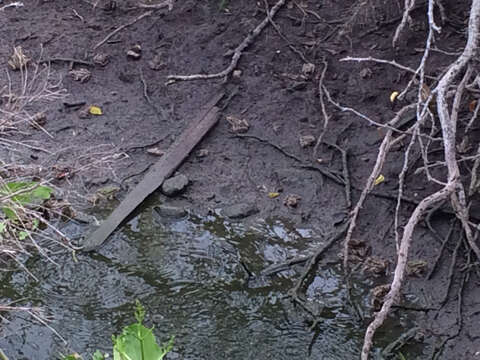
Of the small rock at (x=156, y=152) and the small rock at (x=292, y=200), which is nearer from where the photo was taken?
the small rock at (x=292, y=200)

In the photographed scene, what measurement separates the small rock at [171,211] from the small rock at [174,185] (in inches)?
4.4

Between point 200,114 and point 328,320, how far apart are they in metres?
1.92

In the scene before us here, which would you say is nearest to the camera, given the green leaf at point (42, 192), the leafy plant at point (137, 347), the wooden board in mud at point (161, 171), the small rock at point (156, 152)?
the leafy plant at point (137, 347)

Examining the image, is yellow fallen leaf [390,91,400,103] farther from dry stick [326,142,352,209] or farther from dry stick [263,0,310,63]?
dry stick [263,0,310,63]

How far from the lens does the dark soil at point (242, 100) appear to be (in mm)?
4723

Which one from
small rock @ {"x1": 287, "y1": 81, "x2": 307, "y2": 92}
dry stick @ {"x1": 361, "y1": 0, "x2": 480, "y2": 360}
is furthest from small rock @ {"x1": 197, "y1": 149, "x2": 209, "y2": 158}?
dry stick @ {"x1": 361, "y1": 0, "x2": 480, "y2": 360}

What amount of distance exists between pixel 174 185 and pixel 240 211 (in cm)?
45

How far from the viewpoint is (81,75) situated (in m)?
5.63

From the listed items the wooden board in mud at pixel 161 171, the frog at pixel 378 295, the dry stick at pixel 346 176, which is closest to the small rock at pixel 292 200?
the dry stick at pixel 346 176

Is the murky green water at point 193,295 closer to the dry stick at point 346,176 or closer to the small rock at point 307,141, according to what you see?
the dry stick at point 346,176

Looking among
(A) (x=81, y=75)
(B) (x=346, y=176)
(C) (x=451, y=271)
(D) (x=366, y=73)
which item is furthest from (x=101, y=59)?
(C) (x=451, y=271)

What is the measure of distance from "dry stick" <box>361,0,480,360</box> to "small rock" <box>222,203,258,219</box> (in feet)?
4.88

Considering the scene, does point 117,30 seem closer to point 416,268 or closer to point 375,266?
point 375,266

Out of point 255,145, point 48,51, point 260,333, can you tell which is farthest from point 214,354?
point 48,51
